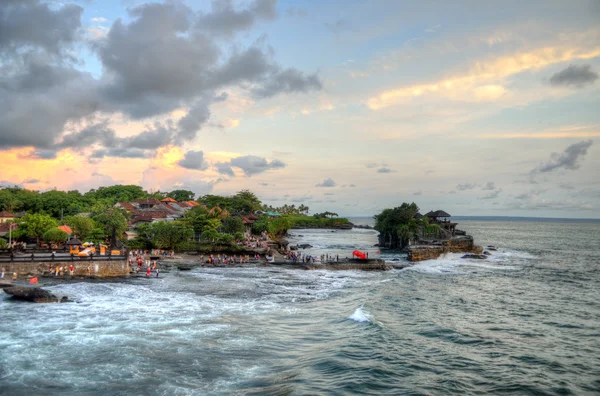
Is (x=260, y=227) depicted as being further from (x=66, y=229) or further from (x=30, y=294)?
(x=30, y=294)

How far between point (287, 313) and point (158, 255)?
34012 mm

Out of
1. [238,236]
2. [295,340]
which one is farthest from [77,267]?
[238,236]

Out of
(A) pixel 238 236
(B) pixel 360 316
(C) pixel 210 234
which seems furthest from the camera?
(A) pixel 238 236

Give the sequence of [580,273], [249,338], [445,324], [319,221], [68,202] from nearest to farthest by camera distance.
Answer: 1. [249,338]
2. [445,324]
3. [580,273]
4. [68,202]
5. [319,221]

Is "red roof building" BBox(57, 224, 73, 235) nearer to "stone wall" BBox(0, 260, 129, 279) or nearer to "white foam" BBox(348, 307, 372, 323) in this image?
"stone wall" BBox(0, 260, 129, 279)

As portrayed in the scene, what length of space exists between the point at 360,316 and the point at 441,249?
Answer: 156 feet

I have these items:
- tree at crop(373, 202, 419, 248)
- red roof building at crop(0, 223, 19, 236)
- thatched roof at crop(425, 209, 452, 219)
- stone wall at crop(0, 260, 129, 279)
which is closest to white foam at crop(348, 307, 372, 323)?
stone wall at crop(0, 260, 129, 279)

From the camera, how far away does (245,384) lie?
51.3ft

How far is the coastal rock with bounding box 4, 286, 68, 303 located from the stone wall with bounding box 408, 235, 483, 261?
51.5 meters

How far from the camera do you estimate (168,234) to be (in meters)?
61.2

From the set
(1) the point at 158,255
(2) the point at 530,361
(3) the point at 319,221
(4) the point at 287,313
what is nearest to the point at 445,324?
(2) the point at 530,361

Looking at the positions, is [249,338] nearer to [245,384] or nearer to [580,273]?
[245,384]

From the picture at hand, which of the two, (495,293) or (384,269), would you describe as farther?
(384,269)

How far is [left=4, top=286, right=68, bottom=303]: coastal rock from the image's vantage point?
2739 centimetres
